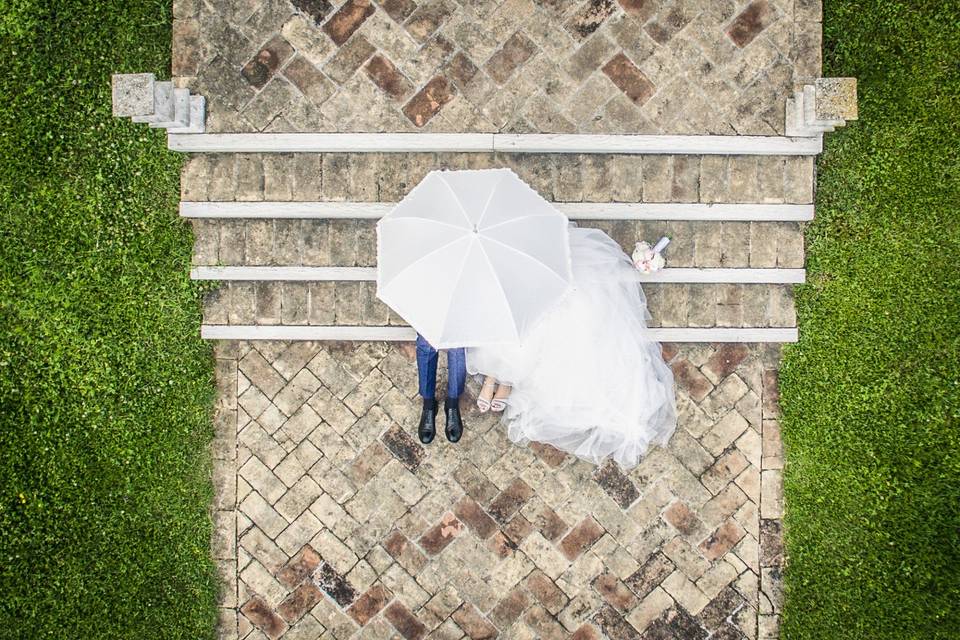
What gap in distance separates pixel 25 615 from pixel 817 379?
7022mm

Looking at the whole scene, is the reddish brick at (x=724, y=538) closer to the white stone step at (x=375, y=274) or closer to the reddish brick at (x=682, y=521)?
the reddish brick at (x=682, y=521)

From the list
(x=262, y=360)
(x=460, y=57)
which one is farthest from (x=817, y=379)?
(x=262, y=360)

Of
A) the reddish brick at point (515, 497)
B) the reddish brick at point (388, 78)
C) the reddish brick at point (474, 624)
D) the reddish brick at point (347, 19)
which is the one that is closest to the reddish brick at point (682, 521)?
the reddish brick at point (515, 497)

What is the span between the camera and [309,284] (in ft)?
19.6

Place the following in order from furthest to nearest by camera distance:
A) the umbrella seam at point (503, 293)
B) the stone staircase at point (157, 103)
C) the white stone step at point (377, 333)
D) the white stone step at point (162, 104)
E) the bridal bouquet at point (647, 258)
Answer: the white stone step at point (377, 333), the bridal bouquet at point (647, 258), the white stone step at point (162, 104), the stone staircase at point (157, 103), the umbrella seam at point (503, 293)

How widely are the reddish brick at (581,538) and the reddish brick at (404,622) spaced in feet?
4.62

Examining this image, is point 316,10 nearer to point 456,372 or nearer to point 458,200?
point 458,200

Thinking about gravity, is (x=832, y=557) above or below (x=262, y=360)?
below

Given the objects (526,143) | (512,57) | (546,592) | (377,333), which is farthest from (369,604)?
(512,57)

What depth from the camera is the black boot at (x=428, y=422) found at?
5.82 meters

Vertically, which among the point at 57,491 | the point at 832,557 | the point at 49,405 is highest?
the point at 49,405

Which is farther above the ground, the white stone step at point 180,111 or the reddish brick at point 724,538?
the white stone step at point 180,111

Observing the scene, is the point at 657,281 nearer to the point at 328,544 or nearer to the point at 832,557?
the point at 832,557

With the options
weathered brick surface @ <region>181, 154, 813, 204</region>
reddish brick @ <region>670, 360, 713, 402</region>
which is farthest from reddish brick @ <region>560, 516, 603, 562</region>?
weathered brick surface @ <region>181, 154, 813, 204</region>
